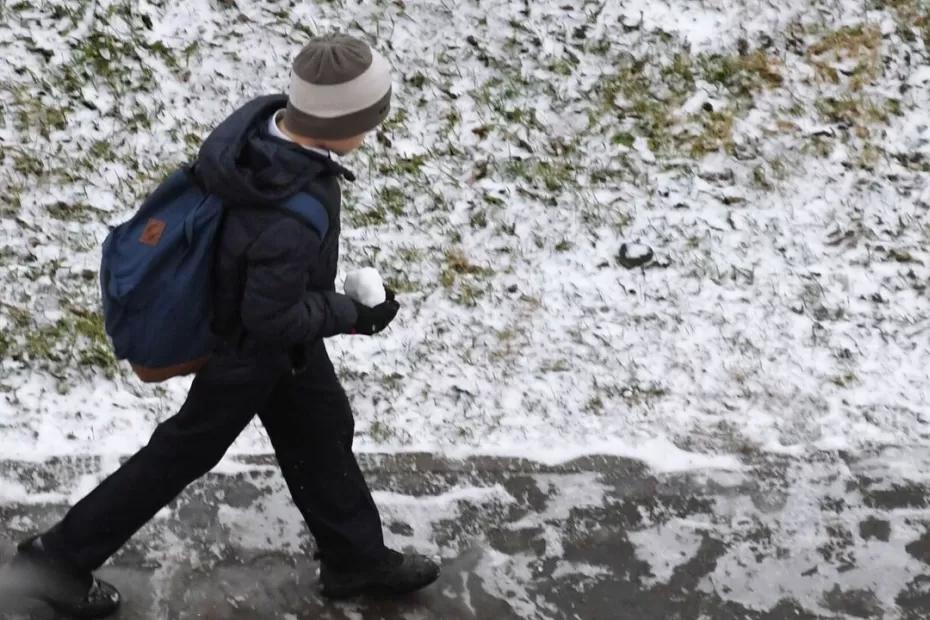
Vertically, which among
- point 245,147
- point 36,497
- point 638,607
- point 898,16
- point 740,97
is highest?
point 245,147

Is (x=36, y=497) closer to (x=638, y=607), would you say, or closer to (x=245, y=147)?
(x=245, y=147)

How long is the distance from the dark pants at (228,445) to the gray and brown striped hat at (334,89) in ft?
2.26

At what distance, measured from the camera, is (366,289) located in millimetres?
3205

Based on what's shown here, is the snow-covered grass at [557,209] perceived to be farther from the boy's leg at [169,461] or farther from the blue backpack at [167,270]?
the blue backpack at [167,270]

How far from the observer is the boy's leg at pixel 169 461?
316 cm

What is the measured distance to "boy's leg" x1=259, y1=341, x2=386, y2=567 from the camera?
3.36 meters

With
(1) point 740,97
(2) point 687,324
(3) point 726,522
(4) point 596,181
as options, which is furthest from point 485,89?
(3) point 726,522

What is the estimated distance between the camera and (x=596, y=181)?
5.86m

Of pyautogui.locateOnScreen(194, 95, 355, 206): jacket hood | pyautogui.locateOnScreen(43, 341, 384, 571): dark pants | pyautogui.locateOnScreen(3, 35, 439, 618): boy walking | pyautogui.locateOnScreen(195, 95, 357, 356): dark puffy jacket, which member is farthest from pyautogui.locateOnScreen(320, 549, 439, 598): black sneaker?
pyautogui.locateOnScreen(194, 95, 355, 206): jacket hood

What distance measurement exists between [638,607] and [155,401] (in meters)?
2.13

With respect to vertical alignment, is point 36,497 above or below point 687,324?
below

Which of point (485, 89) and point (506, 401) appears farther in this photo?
point (485, 89)

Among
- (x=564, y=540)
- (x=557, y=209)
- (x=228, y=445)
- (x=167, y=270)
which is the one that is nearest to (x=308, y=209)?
(x=167, y=270)

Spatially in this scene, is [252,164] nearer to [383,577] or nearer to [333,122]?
[333,122]
